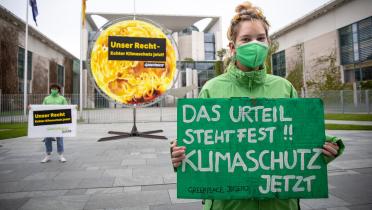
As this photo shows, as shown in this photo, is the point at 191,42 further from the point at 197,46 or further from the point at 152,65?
the point at 152,65

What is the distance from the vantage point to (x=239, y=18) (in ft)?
5.98

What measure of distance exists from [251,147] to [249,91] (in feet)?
1.42

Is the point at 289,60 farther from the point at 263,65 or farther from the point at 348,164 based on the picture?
the point at 263,65

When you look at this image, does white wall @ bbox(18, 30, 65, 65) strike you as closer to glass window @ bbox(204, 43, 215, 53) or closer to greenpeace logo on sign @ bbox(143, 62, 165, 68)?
glass window @ bbox(204, 43, 215, 53)

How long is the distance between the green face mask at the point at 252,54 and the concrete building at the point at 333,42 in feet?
109

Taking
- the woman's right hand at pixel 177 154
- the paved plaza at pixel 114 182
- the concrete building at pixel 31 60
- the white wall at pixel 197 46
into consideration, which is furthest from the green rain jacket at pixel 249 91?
the white wall at pixel 197 46

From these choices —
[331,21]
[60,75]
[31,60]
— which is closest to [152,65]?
[331,21]

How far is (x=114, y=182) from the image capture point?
14.3ft

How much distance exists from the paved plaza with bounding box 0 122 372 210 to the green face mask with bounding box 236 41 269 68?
7.76 ft

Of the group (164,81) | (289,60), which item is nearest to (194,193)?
(164,81)

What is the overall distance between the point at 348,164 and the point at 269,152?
4.76m

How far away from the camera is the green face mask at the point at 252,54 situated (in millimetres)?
1734

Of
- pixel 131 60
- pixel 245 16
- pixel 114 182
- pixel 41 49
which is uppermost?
pixel 41 49

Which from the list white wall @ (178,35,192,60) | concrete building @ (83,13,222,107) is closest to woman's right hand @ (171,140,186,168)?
concrete building @ (83,13,222,107)
